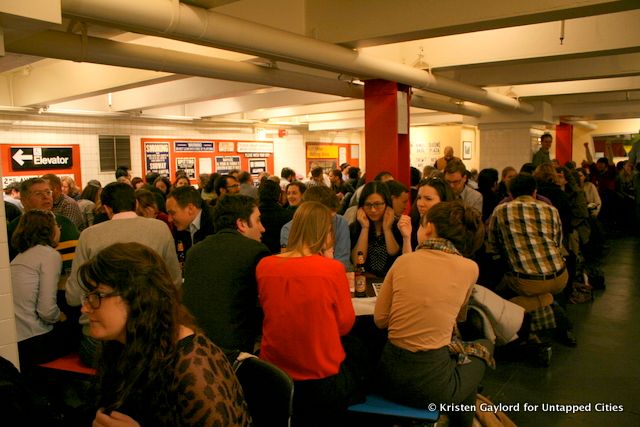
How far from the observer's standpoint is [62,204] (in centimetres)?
548

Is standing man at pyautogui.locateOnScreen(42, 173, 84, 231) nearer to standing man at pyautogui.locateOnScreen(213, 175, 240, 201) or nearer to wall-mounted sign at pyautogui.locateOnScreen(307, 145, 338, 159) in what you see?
standing man at pyautogui.locateOnScreen(213, 175, 240, 201)

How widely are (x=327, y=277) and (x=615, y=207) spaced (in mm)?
11231

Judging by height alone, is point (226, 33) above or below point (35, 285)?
above

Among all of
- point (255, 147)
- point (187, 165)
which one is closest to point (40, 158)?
point (187, 165)

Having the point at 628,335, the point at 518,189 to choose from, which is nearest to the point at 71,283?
the point at 518,189

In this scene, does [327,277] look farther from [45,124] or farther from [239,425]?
[45,124]

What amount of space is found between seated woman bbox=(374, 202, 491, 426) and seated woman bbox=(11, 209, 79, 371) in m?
2.09

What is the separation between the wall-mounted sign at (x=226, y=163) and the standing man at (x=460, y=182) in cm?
881

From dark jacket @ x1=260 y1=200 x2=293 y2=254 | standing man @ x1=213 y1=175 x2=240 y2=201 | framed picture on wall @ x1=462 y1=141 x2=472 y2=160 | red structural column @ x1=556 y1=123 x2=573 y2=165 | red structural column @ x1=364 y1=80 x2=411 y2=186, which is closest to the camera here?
dark jacket @ x1=260 y1=200 x2=293 y2=254

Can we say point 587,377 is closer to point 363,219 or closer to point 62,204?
point 363,219

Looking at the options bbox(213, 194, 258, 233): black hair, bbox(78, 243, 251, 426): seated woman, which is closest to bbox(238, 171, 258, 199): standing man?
bbox(213, 194, 258, 233): black hair

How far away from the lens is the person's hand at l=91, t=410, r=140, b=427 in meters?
1.53

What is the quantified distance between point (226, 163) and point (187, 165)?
51.9 inches

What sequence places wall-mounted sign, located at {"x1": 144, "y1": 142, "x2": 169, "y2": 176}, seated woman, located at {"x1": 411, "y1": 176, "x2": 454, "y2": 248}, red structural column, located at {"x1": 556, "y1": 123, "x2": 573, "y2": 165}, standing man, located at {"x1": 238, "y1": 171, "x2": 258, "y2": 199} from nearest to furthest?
seated woman, located at {"x1": 411, "y1": 176, "x2": 454, "y2": 248}
standing man, located at {"x1": 238, "y1": 171, "x2": 258, "y2": 199}
wall-mounted sign, located at {"x1": 144, "y1": 142, "x2": 169, "y2": 176}
red structural column, located at {"x1": 556, "y1": 123, "x2": 573, "y2": 165}
